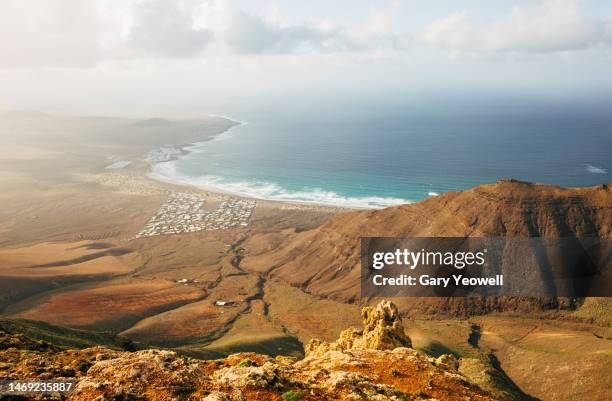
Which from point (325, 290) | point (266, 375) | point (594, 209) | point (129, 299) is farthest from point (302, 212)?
point (266, 375)

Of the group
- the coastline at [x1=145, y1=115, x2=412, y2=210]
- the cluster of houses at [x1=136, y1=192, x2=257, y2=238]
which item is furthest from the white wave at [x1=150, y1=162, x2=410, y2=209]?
the cluster of houses at [x1=136, y1=192, x2=257, y2=238]

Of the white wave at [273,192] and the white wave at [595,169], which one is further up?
the white wave at [595,169]

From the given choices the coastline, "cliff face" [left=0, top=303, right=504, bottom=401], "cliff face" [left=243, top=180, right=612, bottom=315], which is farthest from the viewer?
the coastline

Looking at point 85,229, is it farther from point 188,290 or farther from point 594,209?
point 594,209

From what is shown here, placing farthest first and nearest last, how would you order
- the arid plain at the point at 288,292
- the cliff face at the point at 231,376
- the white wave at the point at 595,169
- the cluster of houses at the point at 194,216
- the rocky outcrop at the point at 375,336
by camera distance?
the white wave at the point at 595,169, the cluster of houses at the point at 194,216, the arid plain at the point at 288,292, the rocky outcrop at the point at 375,336, the cliff face at the point at 231,376

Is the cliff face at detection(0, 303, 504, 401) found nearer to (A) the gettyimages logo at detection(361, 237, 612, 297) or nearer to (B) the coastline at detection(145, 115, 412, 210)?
(A) the gettyimages logo at detection(361, 237, 612, 297)

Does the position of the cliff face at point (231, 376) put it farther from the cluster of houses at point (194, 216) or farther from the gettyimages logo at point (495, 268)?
the cluster of houses at point (194, 216)

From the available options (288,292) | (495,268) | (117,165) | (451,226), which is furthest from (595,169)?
(117,165)

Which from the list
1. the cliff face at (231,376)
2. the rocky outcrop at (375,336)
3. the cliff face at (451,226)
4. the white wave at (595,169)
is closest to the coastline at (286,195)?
the cliff face at (451,226)
